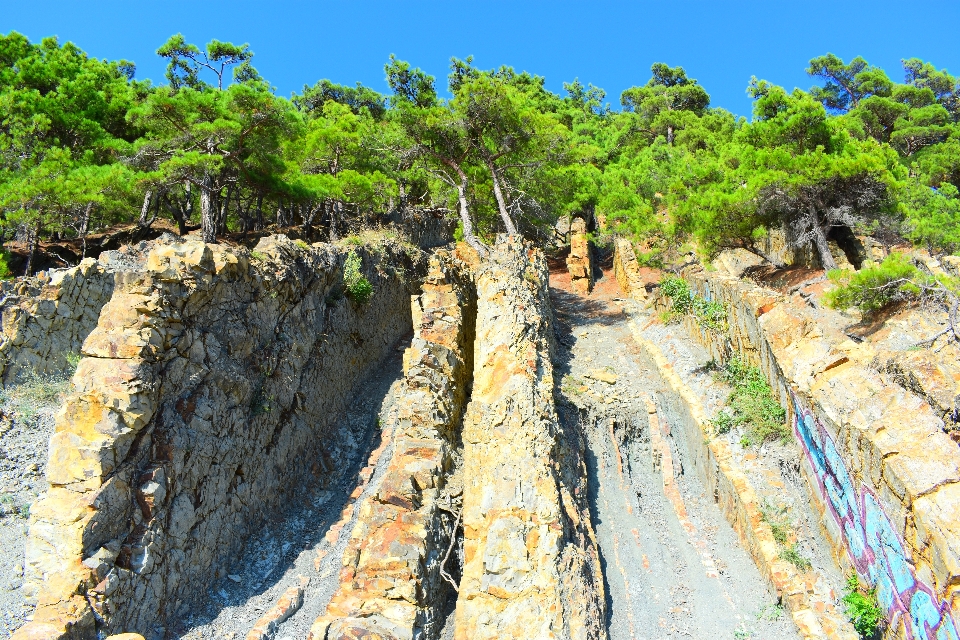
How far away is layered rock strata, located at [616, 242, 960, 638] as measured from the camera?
5.47 m

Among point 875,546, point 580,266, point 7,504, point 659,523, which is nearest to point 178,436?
point 7,504

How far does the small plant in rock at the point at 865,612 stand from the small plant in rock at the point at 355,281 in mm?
10089

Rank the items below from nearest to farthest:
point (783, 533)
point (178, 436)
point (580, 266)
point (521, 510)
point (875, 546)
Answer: point (875, 546), point (521, 510), point (178, 436), point (783, 533), point (580, 266)

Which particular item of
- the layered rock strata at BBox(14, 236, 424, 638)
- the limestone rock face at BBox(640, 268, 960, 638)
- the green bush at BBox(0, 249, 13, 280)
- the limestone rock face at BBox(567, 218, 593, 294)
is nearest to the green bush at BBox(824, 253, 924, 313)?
the limestone rock face at BBox(640, 268, 960, 638)

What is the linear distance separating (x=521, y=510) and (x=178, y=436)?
476 centimetres

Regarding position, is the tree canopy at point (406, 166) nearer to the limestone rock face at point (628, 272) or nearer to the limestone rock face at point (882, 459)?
the limestone rock face at point (628, 272)

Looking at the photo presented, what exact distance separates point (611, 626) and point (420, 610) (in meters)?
2.46

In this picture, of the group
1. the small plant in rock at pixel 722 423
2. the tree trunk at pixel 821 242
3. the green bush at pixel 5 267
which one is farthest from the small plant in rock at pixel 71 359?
the tree trunk at pixel 821 242

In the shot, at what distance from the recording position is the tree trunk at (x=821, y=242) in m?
13.6

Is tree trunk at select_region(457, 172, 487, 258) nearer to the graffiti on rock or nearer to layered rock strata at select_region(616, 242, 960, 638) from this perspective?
layered rock strata at select_region(616, 242, 960, 638)

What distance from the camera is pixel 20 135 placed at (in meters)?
13.8

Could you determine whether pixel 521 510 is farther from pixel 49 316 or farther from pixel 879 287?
pixel 49 316

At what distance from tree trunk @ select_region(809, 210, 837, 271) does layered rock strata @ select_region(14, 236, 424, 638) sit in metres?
12.0

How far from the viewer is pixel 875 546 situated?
6.47 m
